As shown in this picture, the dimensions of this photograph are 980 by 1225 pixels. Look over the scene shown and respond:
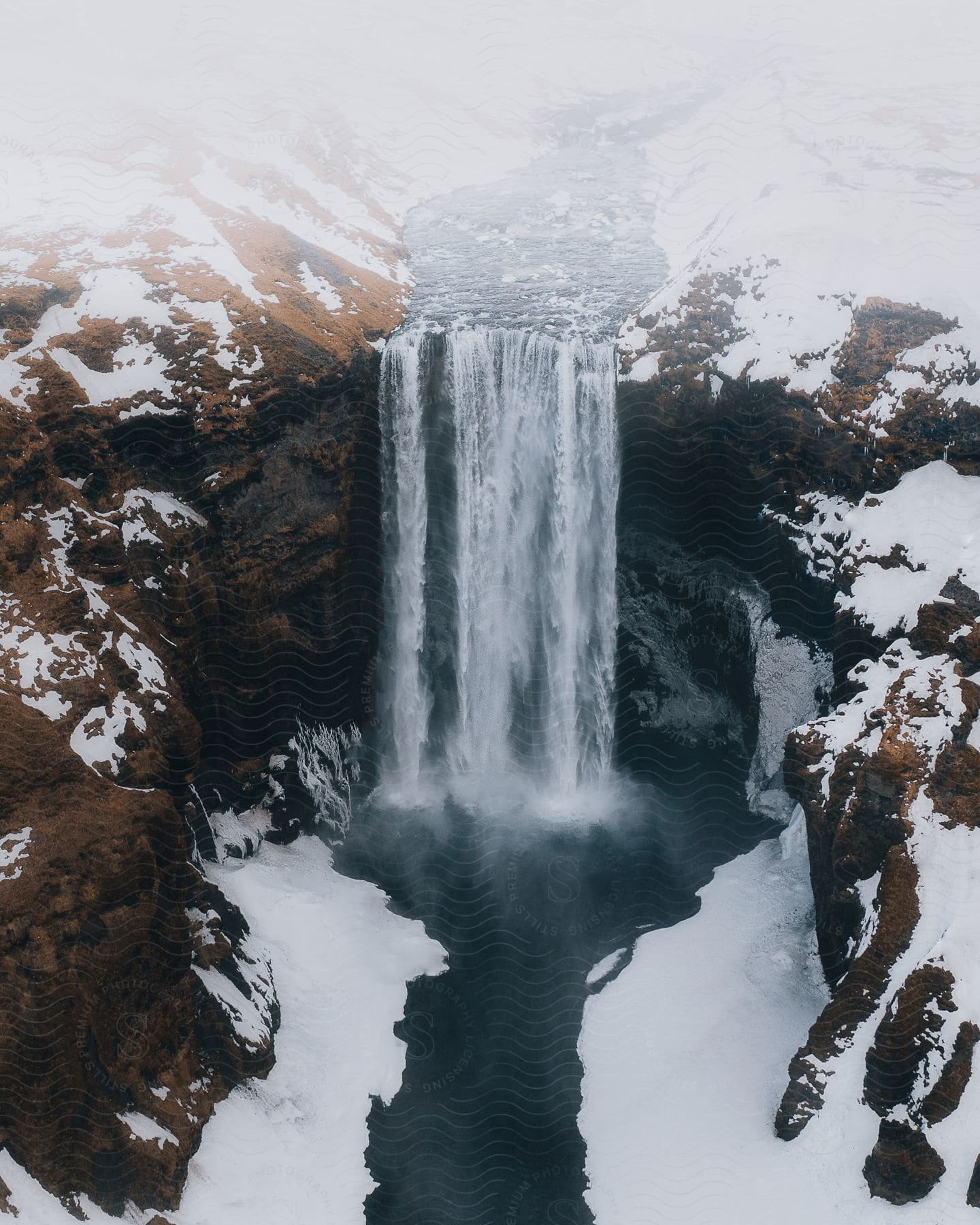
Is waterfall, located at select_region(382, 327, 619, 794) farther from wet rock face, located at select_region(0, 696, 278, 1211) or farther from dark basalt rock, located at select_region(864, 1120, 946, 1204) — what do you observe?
dark basalt rock, located at select_region(864, 1120, 946, 1204)

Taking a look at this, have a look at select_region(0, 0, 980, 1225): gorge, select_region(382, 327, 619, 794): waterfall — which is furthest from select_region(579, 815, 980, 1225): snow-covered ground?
select_region(382, 327, 619, 794): waterfall

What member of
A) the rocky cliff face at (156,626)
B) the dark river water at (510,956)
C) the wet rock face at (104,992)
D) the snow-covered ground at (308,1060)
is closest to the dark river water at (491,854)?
the dark river water at (510,956)

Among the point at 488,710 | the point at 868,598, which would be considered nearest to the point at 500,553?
the point at 488,710

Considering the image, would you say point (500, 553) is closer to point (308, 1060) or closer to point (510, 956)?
point (510, 956)

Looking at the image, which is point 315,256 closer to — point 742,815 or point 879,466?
point 879,466

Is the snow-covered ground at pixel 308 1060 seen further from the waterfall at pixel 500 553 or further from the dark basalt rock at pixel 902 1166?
the dark basalt rock at pixel 902 1166

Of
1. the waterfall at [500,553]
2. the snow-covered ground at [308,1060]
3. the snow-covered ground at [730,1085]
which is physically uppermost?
the waterfall at [500,553]
